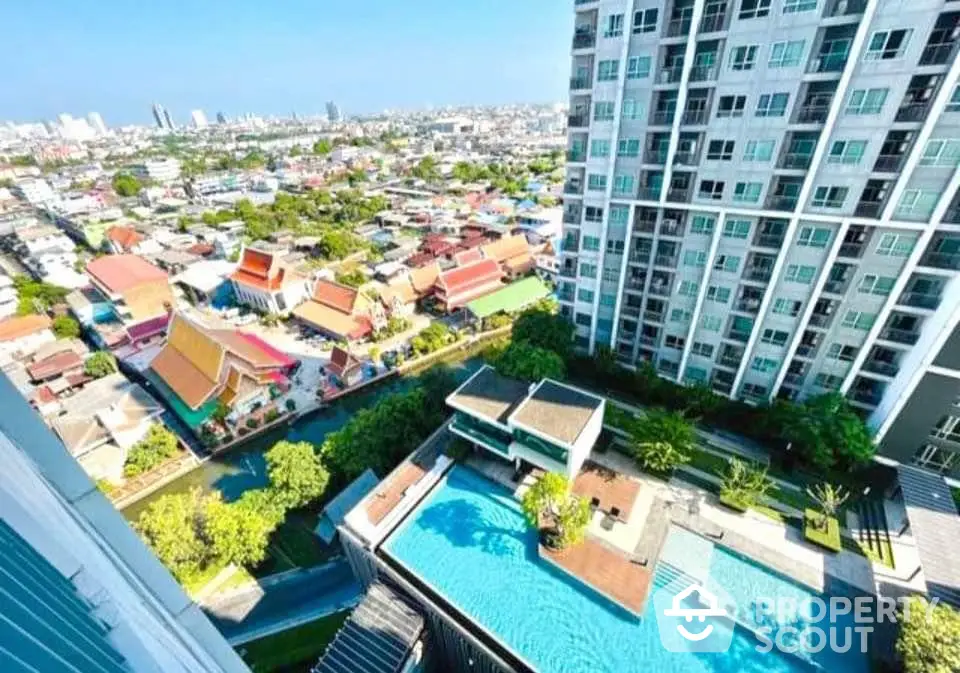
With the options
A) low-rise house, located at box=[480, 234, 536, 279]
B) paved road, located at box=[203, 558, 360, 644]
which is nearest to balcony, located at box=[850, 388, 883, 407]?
paved road, located at box=[203, 558, 360, 644]

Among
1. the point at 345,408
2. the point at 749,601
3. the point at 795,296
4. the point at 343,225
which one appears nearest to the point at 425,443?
the point at 345,408

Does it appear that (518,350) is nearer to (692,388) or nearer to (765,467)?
(692,388)

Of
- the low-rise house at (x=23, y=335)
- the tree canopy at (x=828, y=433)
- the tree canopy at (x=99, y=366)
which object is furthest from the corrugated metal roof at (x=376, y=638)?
the low-rise house at (x=23, y=335)

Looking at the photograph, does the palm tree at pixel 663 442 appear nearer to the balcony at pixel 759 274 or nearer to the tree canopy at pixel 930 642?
the balcony at pixel 759 274

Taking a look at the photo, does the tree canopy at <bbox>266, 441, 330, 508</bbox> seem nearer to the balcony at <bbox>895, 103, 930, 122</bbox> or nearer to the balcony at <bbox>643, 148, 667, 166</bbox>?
the balcony at <bbox>643, 148, 667, 166</bbox>

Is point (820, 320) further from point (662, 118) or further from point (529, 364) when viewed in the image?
point (529, 364)

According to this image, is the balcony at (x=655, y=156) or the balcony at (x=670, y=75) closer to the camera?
the balcony at (x=670, y=75)
